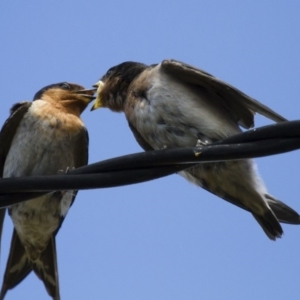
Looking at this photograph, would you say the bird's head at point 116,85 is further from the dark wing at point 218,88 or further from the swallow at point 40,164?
the dark wing at point 218,88

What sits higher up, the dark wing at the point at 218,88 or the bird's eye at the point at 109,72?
the bird's eye at the point at 109,72

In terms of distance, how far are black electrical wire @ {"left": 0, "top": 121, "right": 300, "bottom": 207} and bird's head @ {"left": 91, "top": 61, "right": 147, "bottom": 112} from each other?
2.63m

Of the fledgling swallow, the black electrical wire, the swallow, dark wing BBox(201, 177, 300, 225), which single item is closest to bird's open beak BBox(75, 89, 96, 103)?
the swallow

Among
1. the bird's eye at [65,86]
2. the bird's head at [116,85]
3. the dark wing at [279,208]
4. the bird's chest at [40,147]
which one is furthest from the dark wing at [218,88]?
the bird's eye at [65,86]

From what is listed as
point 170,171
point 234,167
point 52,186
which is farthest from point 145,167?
point 234,167

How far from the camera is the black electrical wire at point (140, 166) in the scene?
12.2 feet

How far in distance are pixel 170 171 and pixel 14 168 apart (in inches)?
128

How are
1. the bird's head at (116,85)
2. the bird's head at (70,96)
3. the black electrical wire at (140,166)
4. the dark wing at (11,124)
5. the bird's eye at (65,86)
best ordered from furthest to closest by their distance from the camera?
the bird's eye at (65,86), the bird's head at (70,96), the dark wing at (11,124), the bird's head at (116,85), the black electrical wire at (140,166)

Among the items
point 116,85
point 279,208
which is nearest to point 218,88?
point 279,208

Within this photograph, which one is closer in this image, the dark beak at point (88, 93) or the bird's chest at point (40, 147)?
the bird's chest at point (40, 147)

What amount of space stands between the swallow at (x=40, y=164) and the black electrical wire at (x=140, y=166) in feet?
9.22

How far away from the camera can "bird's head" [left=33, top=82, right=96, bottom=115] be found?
7508 mm

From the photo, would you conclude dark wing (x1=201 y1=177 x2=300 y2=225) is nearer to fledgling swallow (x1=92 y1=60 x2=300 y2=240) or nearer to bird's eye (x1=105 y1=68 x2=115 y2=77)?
fledgling swallow (x1=92 y1=60 x2=300 y2=240)

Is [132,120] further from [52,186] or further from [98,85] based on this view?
[52,186]
